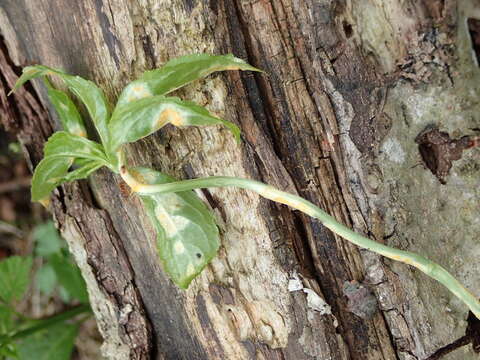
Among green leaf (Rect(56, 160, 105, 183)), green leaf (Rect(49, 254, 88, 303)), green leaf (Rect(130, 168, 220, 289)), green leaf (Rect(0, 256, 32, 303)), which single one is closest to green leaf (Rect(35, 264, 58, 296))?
green leaf (Rect(49, 254, 88, 303))

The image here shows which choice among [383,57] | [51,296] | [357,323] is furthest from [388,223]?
[51,296]

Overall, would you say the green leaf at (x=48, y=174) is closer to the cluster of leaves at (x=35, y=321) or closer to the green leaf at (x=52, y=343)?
the cluster of leaves at (x=35, y=321)

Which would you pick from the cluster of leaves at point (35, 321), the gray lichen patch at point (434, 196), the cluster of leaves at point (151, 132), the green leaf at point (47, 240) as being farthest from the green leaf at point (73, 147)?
the green leaf at point (47, 240)

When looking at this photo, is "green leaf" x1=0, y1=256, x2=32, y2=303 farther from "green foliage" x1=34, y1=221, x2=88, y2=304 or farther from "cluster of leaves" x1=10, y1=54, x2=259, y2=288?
"cluster of leaves" x1=10, y1=54, x2=259, y2=288

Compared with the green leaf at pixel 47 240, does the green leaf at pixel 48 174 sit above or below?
above

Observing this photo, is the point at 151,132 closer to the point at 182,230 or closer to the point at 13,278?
the point at 182,230

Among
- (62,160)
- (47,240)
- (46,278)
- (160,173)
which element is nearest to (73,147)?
(62,160)

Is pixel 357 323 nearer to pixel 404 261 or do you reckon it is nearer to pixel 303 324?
pixel 303 324
